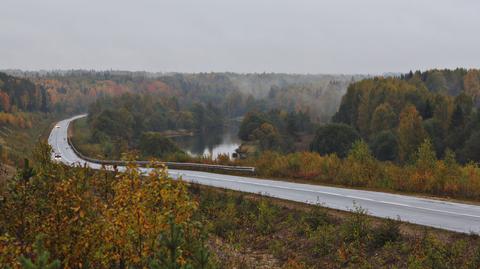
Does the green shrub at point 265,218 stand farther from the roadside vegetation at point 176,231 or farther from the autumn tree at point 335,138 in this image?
the autumn tree at point 335,138

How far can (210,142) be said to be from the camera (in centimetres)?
12281

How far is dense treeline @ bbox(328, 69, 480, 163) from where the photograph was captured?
A: 236ft

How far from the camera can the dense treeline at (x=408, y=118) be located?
7188 centimetres

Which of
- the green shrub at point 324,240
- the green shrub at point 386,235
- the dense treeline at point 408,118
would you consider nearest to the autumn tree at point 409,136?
the dense treeline at point 408,118

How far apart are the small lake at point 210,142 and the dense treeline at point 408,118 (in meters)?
28.8

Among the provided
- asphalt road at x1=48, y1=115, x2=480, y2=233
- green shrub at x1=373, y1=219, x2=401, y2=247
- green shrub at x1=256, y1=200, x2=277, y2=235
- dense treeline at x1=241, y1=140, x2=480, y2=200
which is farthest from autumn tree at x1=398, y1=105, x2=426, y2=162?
green shrub at x1=373, y1=219, x2=401, y2=247

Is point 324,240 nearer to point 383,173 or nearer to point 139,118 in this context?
point 383,173

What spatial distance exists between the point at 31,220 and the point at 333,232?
1142 cm

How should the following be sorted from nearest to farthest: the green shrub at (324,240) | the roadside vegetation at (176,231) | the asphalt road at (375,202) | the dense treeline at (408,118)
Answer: the roadside vegetation at (176,231)
the green shrub at (324,240)
the asphalt road at (375,202)
the dense treeline at (408,118)

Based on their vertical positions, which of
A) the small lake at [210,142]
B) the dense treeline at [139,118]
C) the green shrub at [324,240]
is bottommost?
the small lake at [210,142]

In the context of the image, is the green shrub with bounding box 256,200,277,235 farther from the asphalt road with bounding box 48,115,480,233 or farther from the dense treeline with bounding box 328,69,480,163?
the dense treeline with bounding box 328,69,480,163

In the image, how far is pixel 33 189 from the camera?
31.9 feet

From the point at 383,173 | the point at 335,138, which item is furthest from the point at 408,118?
the point at 383,173

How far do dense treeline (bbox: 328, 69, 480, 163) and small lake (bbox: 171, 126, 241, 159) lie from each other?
28.8 metres
